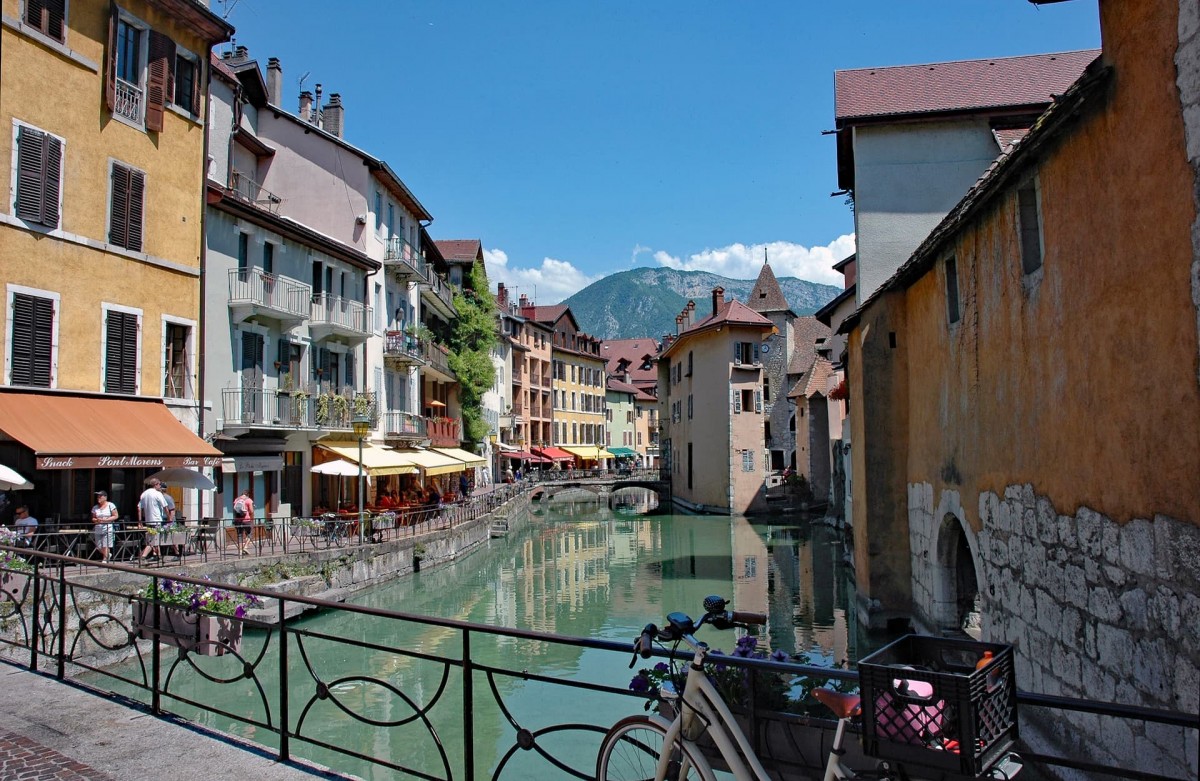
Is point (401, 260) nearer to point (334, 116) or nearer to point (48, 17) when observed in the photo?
point (334, 116)

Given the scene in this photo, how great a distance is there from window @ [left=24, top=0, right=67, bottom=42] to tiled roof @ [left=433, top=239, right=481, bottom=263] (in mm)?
34749

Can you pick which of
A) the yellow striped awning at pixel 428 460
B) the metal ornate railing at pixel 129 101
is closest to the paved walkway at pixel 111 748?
the metal ornate railing at pixel 129 101

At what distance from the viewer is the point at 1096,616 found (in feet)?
21.9

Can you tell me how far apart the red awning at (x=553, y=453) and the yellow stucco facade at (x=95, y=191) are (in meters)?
51.5

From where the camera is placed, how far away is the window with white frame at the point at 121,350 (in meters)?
18.1

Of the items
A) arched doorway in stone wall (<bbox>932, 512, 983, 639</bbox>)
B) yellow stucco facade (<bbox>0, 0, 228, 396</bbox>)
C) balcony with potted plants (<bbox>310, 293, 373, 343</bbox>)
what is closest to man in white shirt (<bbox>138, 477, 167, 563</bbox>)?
yellow stucco facade (<bbox>0, 0, 228, 396</bbox>)

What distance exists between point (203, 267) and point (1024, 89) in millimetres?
20177

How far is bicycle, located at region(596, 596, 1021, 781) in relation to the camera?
131 inches

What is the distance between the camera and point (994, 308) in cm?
934

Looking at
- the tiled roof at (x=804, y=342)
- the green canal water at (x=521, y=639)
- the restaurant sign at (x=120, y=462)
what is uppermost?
the tiled roof at (x=804, y=342)

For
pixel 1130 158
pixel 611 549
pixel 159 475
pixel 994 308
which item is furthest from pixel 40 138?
pixel 611 549

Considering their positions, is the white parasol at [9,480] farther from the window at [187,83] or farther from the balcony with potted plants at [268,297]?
the window at [187,83]

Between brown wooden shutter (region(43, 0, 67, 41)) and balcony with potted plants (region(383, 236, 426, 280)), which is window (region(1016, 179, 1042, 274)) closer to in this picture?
brown wooden shutter (region(43, 0, 67, 41))

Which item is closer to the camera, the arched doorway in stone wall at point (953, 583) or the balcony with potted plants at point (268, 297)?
the arched doorway in stone wall at point (953, 583)
